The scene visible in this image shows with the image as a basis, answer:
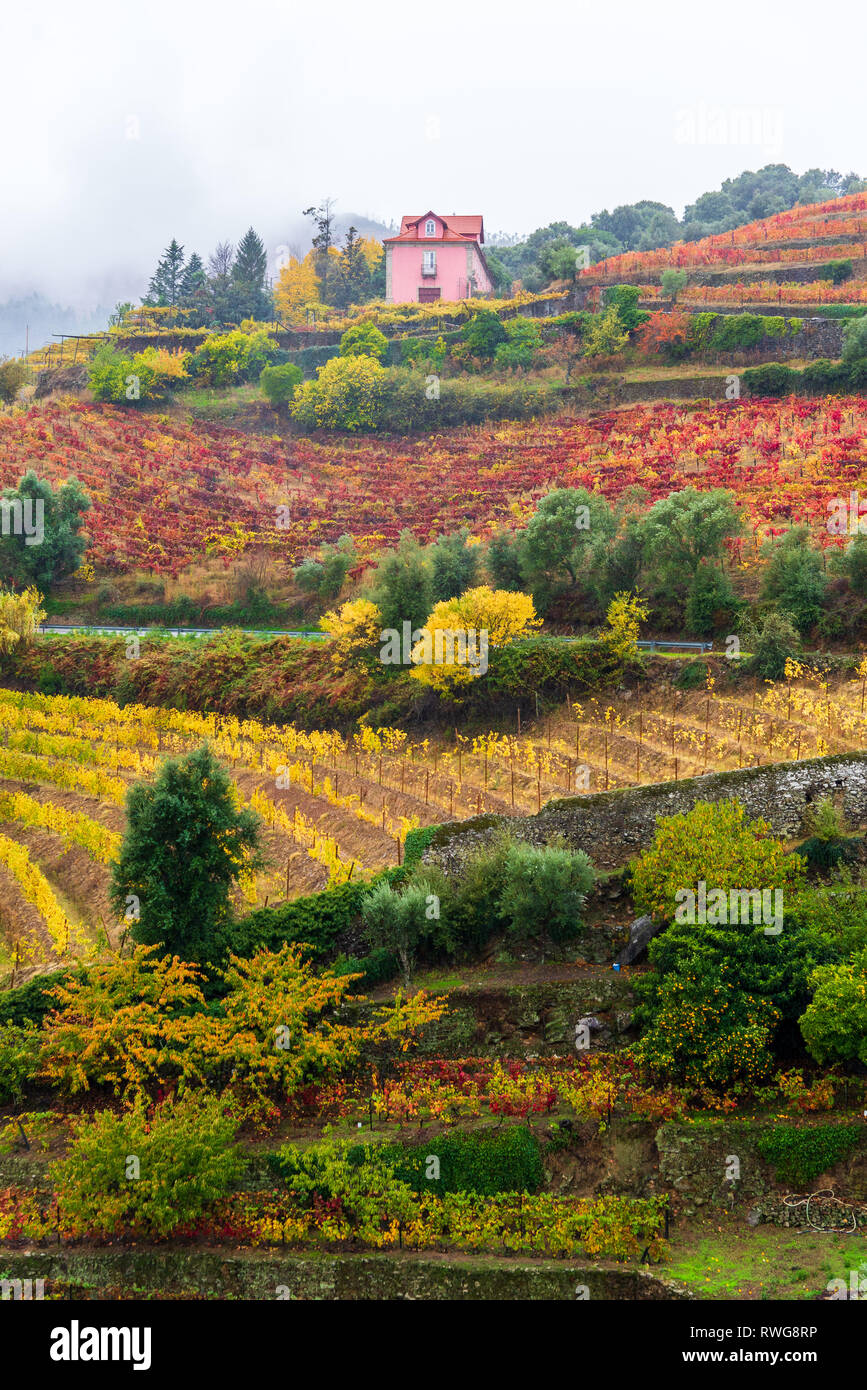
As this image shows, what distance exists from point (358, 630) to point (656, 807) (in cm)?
1653

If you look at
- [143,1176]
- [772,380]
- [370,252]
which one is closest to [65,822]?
[143,1176]

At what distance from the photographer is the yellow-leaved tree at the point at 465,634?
3719 centimetres

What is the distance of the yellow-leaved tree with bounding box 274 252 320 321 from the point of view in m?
106

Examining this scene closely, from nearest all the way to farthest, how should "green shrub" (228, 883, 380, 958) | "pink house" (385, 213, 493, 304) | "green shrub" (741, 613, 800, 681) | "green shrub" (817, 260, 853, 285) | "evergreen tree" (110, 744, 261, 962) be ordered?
"evergreen tree" (110, 744, 261, 962) < "green shrub" (228, 883, 380, 958) < "green shrub" (741, 613, 800, 681) < "green shrub" (817, 260, 853, 285) < "pink house" (385, 213, 493, 304)

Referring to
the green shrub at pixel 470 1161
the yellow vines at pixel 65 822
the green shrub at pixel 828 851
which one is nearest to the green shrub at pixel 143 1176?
the green shrub at pixel 470 1161

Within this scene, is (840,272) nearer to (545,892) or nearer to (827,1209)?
(545,892)

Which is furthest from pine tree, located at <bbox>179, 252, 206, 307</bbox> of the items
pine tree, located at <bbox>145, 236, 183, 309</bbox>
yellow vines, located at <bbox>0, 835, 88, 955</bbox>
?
yellow vines, located at <bbox>0, 835, 88, 955</bbox>

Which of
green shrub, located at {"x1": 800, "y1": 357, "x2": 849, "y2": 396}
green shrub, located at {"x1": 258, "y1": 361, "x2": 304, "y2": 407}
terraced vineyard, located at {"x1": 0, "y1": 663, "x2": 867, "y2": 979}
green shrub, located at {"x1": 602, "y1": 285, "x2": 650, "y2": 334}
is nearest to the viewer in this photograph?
terraced vineyard, located at {"x1": 0, "y1": 663, "x2": 867, "y2": 979}

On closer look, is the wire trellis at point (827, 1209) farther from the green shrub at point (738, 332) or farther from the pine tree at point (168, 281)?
the pine tree at point (168, 281)

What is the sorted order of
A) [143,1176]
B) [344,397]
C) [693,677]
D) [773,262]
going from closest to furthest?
1. [143,1176]
2. [693,677]
3. [344,397]
4. [773,262]

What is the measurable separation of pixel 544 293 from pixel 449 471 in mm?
29049

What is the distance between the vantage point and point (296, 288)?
10819 centimetres

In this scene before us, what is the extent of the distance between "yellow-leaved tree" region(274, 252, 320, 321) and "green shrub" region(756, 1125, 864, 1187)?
9593cm

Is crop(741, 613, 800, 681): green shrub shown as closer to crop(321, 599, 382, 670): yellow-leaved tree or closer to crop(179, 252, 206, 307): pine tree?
crop(321, 599, 382, 670): yellow-leaved tree
